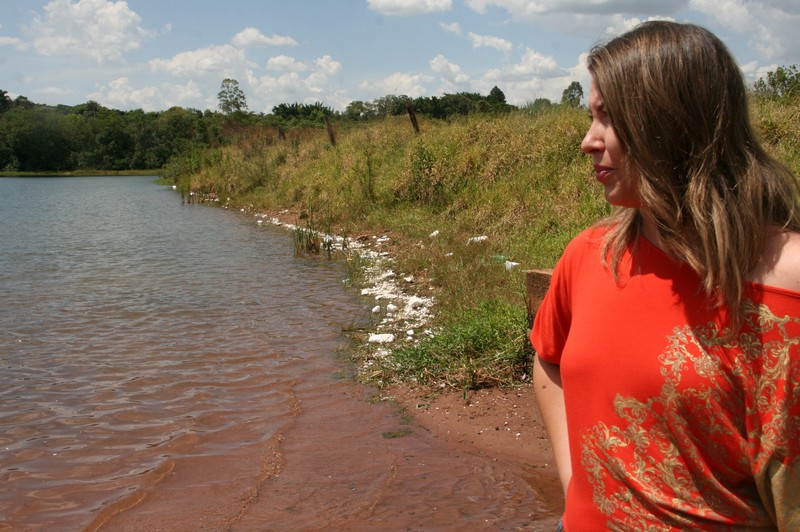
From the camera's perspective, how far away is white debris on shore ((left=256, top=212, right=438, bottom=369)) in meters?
6.39

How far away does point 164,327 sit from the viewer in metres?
7.79

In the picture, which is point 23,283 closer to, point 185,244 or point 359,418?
point 185,244

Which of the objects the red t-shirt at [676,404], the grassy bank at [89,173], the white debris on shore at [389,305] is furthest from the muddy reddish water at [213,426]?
the grassy bank at [89,173]

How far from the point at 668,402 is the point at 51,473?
417 cm

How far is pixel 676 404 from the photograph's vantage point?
1.19 metres

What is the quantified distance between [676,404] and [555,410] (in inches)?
14.5

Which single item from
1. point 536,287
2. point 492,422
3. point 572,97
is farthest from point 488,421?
point 572,97

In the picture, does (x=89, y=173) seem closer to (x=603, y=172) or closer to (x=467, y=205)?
(x=467, y=205)

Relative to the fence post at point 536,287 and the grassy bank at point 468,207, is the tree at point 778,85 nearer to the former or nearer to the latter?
the grassy bank at point 468,207

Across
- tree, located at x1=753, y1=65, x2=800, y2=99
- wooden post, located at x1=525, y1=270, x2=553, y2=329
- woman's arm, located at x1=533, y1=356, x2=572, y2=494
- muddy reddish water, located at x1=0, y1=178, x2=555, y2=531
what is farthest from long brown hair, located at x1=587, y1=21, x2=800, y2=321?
tree, located at x1=753, y1=65, x2=800, y2=99

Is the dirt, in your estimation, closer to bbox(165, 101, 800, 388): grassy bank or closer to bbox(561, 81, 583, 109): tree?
bbox(165, 101, 800, 388): grassy bank

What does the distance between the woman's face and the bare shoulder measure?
0.77 feet

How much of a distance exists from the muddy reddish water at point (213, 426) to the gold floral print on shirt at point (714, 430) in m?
2.37

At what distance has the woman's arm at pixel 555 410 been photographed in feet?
4.83
